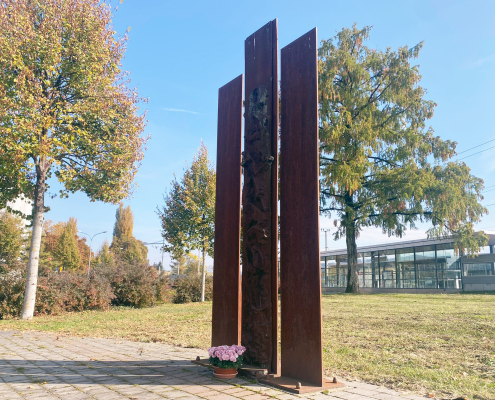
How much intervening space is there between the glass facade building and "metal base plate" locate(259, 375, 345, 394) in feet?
80.4

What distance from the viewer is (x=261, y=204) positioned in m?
5.44

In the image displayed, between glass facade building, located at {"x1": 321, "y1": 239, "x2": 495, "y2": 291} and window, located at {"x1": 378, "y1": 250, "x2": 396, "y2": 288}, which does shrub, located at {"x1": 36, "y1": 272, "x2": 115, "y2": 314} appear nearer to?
glass facade building, located at {"x1": 321, "y1": 239, "x2": 495, "y2": 291}

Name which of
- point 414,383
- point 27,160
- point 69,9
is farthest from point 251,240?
point 69,9

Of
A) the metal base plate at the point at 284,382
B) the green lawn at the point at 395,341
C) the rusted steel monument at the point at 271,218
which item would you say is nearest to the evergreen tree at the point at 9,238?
the green lawn at the point at 395,341

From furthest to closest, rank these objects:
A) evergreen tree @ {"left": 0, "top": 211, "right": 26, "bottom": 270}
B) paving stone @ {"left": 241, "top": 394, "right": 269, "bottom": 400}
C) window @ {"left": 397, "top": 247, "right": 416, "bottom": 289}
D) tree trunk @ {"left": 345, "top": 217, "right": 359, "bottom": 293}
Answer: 1. window @ {"left": 397, "top": 247, "right": 416, "bottom": 289}
2. evergreen tree @ {"left": 0, "top": 211, "right": 26, "bottom": 270}
3. tree trunk @ {"left": 345, "top": 217, "right": 359, "bottom": 293}
4. paving stone @ {"left": 241, "top": 394, "right": 269, "bottom": 400}

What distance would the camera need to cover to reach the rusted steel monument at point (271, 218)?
464 centimetres

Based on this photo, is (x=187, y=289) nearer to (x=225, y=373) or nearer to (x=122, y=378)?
(x=122, y=378)

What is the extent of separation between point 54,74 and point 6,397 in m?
10.9

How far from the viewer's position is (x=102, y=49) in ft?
43.5

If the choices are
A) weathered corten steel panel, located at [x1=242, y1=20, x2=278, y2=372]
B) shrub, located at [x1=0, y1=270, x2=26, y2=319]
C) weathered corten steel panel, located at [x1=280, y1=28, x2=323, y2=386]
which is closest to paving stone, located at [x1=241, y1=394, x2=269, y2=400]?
weathered corten steel panel, located at [x1=280, y1=28, x2=323, y2=386]

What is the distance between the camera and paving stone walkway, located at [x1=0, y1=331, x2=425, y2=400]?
13.6 ft

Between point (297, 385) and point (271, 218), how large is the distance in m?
2.03

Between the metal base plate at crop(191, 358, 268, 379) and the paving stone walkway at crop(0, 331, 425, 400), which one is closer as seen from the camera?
the paving stone walkway at crop(0, 331, 425, 400)

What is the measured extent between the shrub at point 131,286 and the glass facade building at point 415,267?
19061 mm
